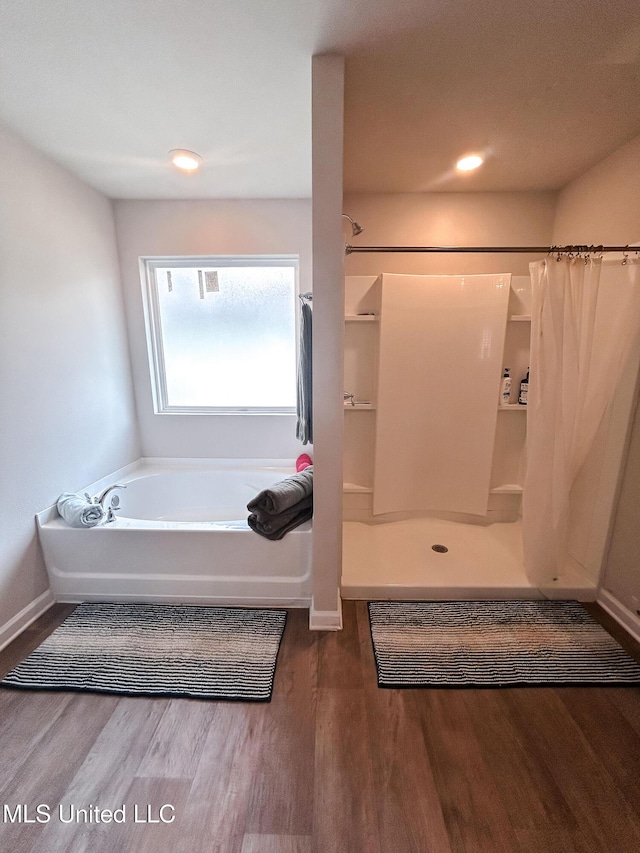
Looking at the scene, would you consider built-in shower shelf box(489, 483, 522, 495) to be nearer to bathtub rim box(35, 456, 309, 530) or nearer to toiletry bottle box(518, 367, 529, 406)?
toiletry bottle box(518, 367, 529, 406)

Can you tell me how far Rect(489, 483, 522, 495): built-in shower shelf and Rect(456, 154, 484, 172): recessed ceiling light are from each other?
2.14 m

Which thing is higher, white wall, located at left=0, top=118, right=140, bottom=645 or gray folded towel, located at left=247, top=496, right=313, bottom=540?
white wall, located at left=0, top=118, right=140, bottom=645

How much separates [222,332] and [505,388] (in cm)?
221

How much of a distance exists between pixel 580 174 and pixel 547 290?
946mm

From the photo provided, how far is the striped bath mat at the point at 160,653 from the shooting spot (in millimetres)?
1403

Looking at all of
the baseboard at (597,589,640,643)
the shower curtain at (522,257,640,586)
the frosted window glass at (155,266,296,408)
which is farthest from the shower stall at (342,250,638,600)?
the frosted window glass at (155,266,296,408)

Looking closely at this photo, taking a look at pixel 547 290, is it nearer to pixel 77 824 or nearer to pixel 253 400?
pixel 253 400

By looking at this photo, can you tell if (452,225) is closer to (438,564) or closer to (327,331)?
(327,331)

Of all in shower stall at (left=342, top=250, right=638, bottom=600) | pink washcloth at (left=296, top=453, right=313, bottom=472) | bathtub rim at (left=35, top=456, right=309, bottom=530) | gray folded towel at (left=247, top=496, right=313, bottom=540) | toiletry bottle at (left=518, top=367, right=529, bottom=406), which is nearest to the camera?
gray folded towel at (left=247, top=496, right=313, bottom=540)

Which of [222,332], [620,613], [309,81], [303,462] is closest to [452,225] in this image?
[309,81]

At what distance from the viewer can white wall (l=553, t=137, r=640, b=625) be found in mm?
1702

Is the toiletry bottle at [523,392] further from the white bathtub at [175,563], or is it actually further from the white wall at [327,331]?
the white bathtub at [175,563]

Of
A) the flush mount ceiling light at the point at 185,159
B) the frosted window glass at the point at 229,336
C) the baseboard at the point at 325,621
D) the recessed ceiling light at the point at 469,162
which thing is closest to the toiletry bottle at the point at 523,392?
the recessed ceiling light at the point at 469,162

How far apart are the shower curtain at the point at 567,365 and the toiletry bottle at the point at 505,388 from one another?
63cm
